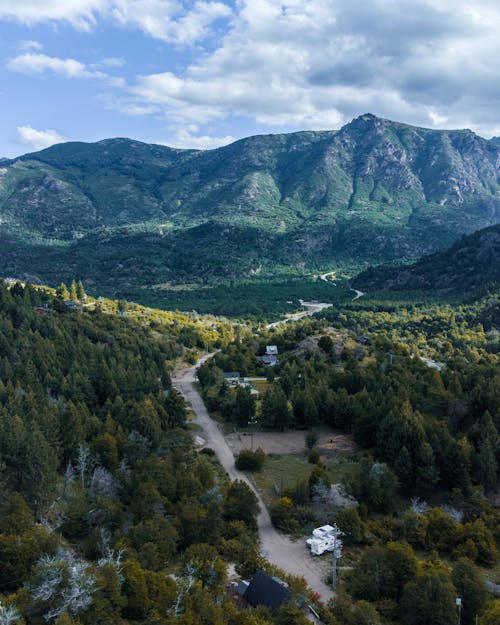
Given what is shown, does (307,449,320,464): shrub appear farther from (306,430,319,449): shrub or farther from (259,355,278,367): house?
(259,355,278,367): house

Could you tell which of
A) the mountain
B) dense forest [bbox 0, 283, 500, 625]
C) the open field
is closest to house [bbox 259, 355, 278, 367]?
dense forest [bbox 0, 283, 500, 625]

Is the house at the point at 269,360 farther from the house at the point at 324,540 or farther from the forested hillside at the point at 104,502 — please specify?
the house at the point at 324,540

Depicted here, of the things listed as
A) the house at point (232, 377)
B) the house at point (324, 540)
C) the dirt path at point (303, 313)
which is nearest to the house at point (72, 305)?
the house at point (232, 377)

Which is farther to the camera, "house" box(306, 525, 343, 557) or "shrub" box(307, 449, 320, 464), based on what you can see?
"shrub" box(307, 449, 320, 464)

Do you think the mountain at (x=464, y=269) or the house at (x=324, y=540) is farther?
the mountain at (x=464, y=269)

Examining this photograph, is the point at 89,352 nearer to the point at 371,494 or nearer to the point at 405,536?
the point at 371,494

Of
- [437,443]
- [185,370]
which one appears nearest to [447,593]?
[437,443]

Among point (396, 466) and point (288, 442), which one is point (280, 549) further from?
point (288, 442)
